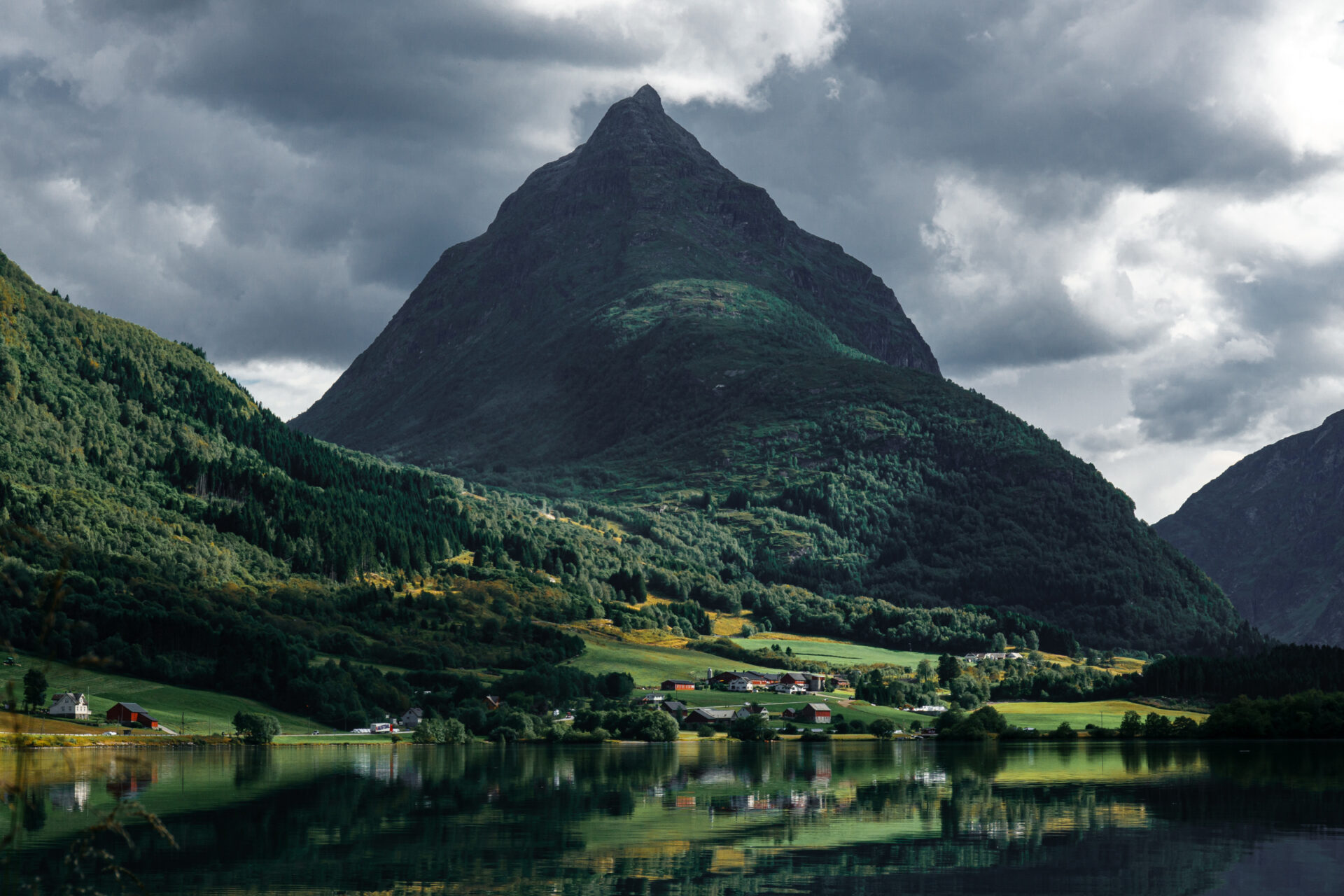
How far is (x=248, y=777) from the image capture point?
443ft

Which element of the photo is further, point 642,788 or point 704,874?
point 642,788

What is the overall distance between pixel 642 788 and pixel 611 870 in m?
53.5

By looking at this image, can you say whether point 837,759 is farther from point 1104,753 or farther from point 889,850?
point 889,850

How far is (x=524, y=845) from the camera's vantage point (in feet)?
270

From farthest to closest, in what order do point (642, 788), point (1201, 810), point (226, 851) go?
point (642, 788) < point (1201, 810) < point (226, 851)

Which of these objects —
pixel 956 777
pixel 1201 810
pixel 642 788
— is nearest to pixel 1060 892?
pixel 1201 810

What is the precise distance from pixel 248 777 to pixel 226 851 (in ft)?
192

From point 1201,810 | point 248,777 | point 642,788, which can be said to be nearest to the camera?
point 1201,810

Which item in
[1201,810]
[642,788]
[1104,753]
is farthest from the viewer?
[1104,753]

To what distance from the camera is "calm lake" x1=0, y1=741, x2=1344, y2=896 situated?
225 feet

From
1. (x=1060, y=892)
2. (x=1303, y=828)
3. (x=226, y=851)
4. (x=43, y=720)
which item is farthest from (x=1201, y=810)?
(x=43, y=720)

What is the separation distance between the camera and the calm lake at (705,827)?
68.5m

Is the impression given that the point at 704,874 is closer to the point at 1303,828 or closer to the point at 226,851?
the point at 226,851

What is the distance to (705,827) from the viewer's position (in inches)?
3612
